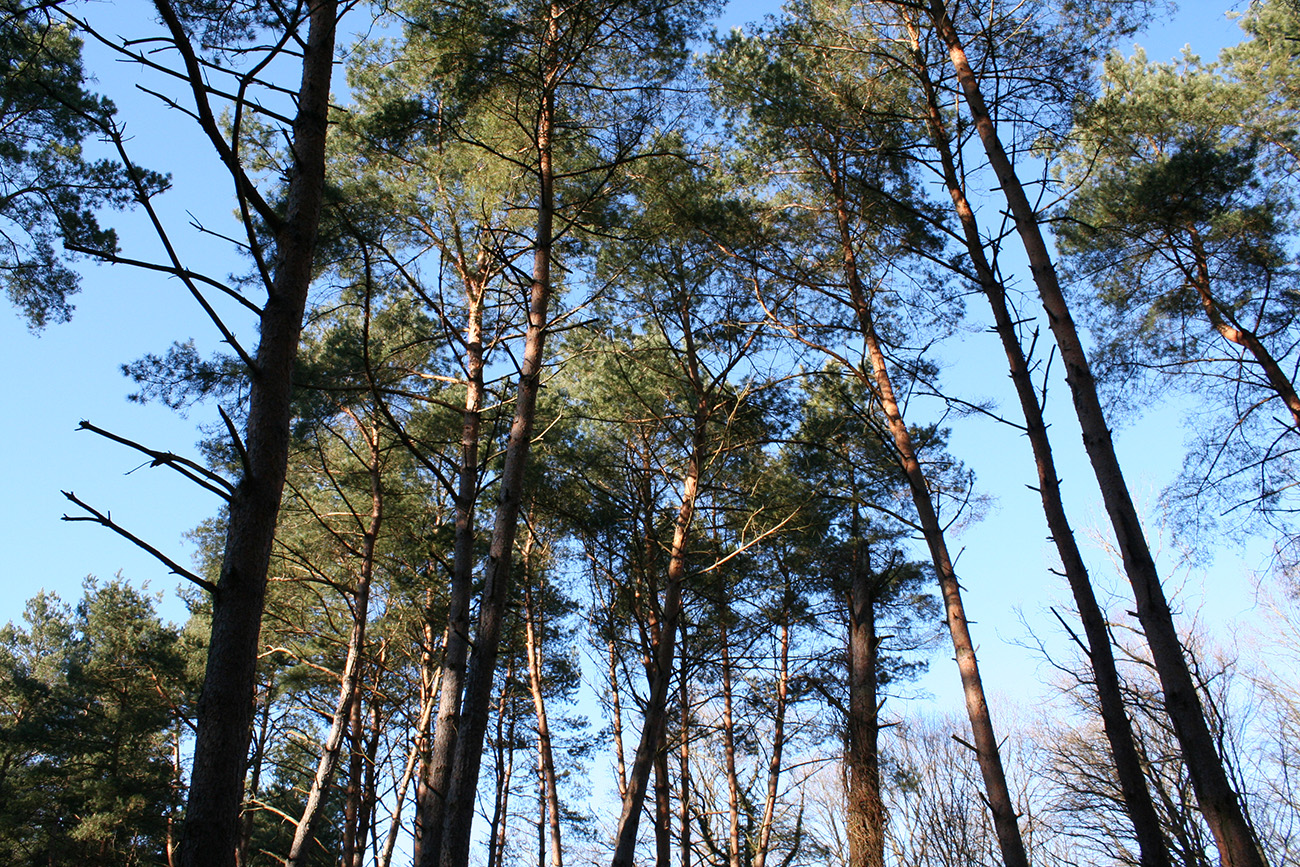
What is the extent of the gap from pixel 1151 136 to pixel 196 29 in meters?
11.4

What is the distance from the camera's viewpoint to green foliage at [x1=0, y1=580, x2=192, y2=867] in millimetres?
13805

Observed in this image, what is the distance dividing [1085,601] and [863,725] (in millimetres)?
7300

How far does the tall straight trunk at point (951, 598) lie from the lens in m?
5.11

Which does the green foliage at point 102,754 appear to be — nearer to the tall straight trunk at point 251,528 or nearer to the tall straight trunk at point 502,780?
the tall straight trunk at point 502,780

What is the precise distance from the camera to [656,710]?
6617 mm

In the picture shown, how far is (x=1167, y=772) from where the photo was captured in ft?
38.0

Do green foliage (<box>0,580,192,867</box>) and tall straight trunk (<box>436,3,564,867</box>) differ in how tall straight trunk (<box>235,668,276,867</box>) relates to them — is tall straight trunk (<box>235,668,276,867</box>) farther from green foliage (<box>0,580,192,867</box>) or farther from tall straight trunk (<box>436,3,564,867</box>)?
tall straight trunk (<box>436,3,564,867</box>)

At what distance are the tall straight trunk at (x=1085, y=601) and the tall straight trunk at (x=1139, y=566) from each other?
37 centimetres

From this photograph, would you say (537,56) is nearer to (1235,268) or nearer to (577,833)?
(1235,268)

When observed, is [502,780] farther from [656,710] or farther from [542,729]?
[656,710]

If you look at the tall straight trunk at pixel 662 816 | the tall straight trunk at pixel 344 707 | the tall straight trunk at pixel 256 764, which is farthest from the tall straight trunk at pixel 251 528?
the tall straight trunk at pixel 256 764

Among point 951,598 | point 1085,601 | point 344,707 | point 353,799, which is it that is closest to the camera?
point 1085,601

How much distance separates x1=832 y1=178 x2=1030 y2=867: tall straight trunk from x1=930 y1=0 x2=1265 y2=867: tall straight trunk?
151cm

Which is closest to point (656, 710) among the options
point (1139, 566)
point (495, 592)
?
point (495, 592)
